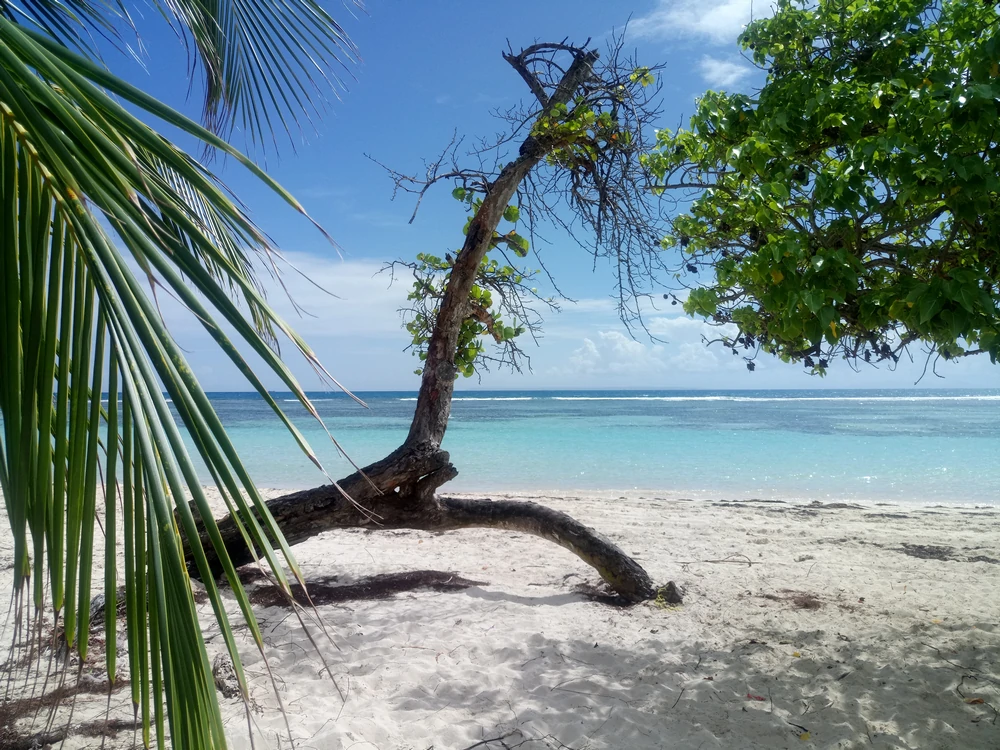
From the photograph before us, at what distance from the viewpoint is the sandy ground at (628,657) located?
2615mm

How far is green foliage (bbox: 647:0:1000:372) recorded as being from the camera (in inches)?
97.0

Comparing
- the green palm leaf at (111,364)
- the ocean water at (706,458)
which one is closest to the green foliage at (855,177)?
the green palm leaf at (111,364)

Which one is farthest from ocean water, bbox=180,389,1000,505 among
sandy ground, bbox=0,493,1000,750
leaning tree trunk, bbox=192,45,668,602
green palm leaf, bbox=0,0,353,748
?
green palm leaf, bbox=0,0,353,748

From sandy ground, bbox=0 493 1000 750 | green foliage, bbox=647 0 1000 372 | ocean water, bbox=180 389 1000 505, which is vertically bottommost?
ocean water, bbox=180 389 1000 505

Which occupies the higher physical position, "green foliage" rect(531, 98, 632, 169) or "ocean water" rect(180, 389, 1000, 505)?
"green foliage" rect(531, 98, 632, 169)

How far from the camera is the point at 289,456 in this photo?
15922mm

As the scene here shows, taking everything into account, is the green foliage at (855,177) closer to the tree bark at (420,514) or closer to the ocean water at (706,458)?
the tree bark at (420,514)

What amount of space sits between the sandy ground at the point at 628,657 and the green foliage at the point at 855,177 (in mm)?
1512

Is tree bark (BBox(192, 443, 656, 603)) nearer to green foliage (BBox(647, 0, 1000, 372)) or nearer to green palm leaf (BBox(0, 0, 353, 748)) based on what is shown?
green foliage (BBox(647, 0, 1000, 372))

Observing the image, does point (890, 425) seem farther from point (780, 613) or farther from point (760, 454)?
point (780, 613)

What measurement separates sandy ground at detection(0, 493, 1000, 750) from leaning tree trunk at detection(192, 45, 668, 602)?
1.17ft

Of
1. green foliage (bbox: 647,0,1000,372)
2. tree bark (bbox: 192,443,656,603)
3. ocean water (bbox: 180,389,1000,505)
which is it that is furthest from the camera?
ocean water (bbox: 180,389,1000,505)

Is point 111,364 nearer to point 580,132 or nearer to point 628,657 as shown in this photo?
point 628,657

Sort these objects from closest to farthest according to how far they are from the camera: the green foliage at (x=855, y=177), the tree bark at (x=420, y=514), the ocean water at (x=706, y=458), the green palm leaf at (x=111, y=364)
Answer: the green palm leaf at (x=111, y=364) < the green foliage at (x=855, y=177) < the tree bark at (x=420, y=514) < the ocean water at (x=706, y=458)
